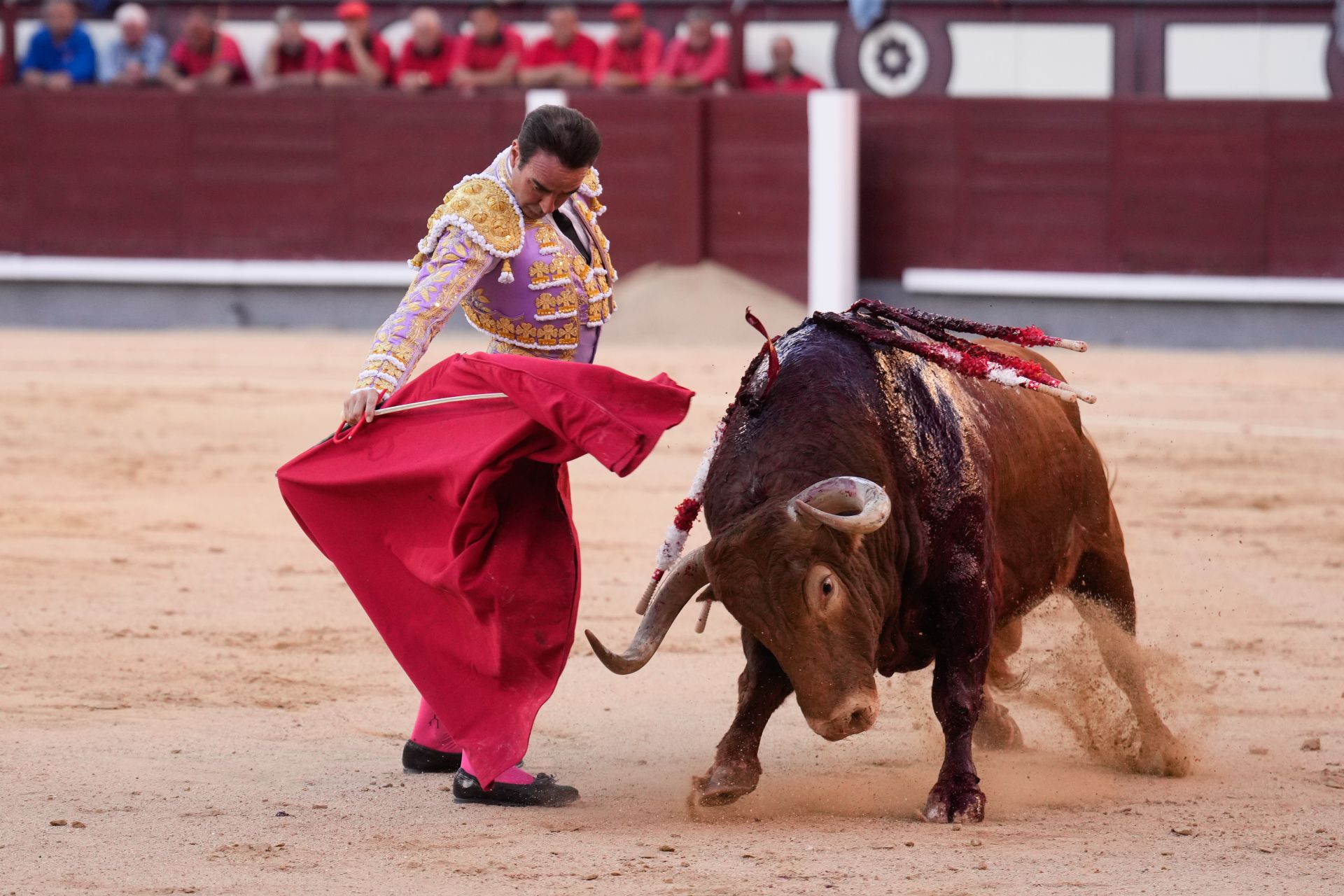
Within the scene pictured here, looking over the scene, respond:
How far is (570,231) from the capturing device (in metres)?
3.20

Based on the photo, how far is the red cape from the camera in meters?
2.98

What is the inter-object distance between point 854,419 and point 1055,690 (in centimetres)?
102

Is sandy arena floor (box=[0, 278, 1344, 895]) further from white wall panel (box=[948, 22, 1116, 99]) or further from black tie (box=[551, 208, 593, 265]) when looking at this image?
white wall panel (box=[948, 22, 1116, 99])

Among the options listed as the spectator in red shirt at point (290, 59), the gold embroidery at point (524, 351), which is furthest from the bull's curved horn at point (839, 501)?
the spectator in red shirt at point (290, 59)

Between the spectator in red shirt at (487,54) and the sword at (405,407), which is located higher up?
the spectator in red shirt at (487,54)

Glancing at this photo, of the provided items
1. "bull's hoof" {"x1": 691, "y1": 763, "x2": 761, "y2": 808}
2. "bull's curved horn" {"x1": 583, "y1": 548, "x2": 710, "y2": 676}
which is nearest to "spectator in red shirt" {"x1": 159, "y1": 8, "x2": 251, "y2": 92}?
"bull's curved horn" {"x1": 583, "y1": 548, "x2": 710, "y2": 676}

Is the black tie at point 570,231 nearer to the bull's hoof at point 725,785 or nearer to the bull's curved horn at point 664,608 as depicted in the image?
the bull's curved horn at point 664,608

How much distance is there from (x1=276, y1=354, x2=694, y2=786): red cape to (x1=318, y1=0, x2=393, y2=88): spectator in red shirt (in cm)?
748

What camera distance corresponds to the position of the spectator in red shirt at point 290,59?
10.4 metres

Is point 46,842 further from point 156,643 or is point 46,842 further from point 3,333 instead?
point 3,333

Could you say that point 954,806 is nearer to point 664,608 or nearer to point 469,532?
point 664,608

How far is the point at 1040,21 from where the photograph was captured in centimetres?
1024

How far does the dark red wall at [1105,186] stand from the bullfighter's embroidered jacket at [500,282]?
6.53 meters

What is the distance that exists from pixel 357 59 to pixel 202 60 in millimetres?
976
